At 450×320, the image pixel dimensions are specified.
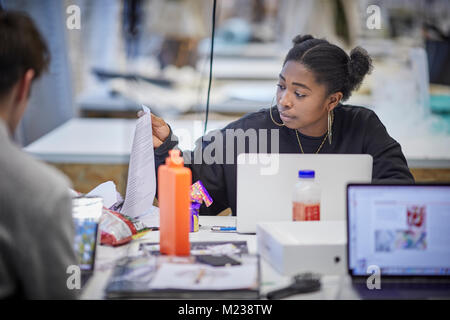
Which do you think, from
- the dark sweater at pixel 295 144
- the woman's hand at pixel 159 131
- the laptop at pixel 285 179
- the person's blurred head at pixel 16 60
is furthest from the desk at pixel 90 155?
the person's blurred head at pixel 16 60

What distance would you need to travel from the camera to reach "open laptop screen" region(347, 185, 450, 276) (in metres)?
1.37

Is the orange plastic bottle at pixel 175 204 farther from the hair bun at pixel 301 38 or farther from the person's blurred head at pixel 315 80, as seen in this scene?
the hair bun at pixel 301 38

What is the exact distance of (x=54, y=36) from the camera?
3982 mm

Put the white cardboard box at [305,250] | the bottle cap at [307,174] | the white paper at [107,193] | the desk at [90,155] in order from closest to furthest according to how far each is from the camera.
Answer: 1. the white cardboard box at [305,250]
2. the bottle cap at [307,174]
3. the white paper at [107,193]
4. the desk at [90,155]

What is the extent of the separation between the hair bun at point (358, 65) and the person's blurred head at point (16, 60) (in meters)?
1.32

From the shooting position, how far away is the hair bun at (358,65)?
2.18 meters

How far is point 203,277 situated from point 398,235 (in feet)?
1.53

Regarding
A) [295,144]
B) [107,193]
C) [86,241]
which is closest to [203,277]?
[86,241]

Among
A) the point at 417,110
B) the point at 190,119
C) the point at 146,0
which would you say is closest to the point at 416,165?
the point at 417,110

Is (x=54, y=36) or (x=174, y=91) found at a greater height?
(x=54, y=36)

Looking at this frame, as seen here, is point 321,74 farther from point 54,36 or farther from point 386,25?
point 386,25

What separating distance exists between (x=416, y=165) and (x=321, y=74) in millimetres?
1258

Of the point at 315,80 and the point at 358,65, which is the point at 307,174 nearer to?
the point at 315,80
